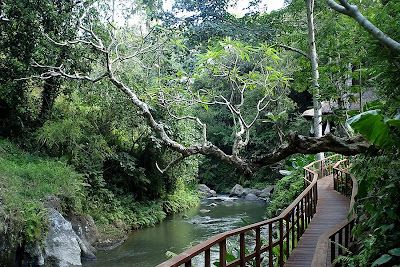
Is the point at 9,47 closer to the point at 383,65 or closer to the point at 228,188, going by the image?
the point at 383,65

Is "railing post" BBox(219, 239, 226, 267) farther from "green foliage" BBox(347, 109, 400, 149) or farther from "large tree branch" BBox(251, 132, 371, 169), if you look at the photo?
"large tree branch" BBox(251, 132, 371, 169)

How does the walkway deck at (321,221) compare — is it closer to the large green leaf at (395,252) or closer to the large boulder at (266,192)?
the large green leaf at (395,252)

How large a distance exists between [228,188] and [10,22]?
20.9 m

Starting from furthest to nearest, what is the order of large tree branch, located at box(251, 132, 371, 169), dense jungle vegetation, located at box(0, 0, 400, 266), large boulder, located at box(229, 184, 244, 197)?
large boulder, located at box(229, 184, 244, 197) < dense jungle vegetation, located at box(0, 0, 400, 266) < large tree branch, located at box(251, 132, 371, 169)

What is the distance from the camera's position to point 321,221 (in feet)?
27.8

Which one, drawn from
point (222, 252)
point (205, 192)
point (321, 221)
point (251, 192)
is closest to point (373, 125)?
point (222, 252)

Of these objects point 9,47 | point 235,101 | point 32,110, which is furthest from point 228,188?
point 9,47

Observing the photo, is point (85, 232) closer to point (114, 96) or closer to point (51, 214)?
point (51, 214)

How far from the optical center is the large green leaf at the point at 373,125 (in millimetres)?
3331

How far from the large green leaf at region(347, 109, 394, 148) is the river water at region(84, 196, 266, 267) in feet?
20.7

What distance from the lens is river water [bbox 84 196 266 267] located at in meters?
10.7

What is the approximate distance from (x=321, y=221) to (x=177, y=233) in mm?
6678

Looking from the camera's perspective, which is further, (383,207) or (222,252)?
(383,207)

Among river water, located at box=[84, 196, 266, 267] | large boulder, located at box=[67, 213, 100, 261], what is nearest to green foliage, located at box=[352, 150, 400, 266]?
river water, located at box=[84, 196, 266, 267]
